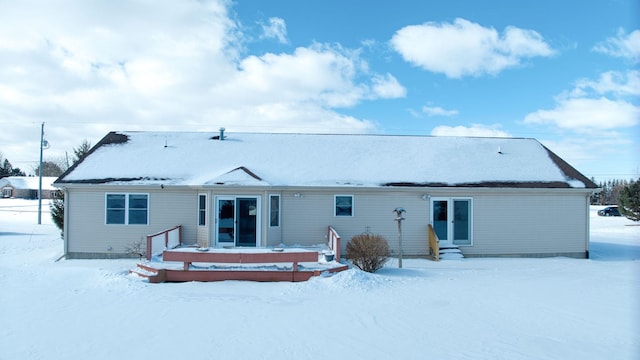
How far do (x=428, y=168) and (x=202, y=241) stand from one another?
9.17 metres

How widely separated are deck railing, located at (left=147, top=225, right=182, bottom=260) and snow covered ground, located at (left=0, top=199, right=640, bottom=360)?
0.99 metres

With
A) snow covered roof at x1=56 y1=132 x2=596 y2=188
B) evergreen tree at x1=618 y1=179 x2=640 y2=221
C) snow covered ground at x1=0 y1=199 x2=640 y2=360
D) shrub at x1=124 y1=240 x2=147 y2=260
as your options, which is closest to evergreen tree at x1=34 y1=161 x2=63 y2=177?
snow covered roof at x1=56 y1=132 x2=596 y2=188

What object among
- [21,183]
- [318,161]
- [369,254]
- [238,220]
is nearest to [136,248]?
[238,220]

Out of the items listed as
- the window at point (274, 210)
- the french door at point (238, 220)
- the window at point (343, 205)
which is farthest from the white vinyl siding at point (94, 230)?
the window at point (343, 205)

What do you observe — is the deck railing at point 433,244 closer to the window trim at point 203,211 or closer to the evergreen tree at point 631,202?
the window trim at point 203,211

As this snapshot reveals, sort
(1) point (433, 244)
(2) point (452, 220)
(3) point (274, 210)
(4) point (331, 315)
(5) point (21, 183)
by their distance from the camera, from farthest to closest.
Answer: (5) point (21, 183), (2) point (452, 220), (3) point (274, 210), (1) point (433, 244), (4) point (331, 315)

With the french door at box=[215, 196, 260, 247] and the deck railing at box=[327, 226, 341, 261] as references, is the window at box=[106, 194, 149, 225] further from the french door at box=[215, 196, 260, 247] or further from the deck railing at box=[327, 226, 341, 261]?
the deck railing at box=[327, 226, 341, 261]

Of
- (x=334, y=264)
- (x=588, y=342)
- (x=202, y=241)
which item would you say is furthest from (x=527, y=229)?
(x=202, y=241)

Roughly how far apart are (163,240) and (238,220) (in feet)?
8.59

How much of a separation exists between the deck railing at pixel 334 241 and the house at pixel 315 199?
70 cm

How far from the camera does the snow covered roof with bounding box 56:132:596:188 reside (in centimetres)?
1638

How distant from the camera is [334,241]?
1404 cm

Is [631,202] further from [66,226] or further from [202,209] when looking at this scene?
[66,226]

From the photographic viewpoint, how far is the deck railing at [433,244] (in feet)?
50.9
